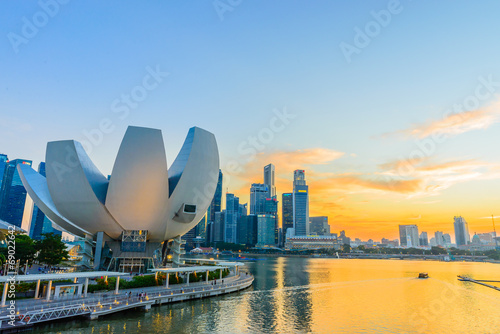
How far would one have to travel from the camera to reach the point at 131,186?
37.7m

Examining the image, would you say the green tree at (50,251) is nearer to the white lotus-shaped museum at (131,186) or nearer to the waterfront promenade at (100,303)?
the white lotus-shaped museum at (131,186)

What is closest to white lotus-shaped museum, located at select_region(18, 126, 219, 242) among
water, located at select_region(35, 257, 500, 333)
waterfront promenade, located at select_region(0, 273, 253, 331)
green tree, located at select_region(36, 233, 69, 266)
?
green tree, located at select_region(36, 233, 69, 266)

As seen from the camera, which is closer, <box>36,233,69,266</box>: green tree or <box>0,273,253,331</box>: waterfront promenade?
<box>0,273,253,331</box>: waterfront promenade

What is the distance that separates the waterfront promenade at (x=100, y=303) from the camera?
21.2 meters

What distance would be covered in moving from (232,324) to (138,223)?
2046 cm

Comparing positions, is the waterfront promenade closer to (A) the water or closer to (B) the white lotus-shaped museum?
(A) the water

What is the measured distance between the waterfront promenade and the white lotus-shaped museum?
10.1 m

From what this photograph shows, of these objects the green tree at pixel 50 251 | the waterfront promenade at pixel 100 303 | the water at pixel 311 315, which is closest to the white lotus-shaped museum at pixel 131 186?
the green tree at pixel 50 251

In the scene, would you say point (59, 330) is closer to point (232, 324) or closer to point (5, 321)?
point (5, 321)

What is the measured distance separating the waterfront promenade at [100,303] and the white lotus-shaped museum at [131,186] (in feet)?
33.1

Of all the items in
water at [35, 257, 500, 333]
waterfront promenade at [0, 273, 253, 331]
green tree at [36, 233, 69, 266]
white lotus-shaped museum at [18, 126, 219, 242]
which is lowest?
water at [35, 257, 500, 333]

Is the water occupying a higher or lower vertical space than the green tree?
lower

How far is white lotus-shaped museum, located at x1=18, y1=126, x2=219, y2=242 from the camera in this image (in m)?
37.1

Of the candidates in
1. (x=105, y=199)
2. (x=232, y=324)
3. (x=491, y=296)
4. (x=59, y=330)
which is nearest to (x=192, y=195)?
(x=105, y=199)
